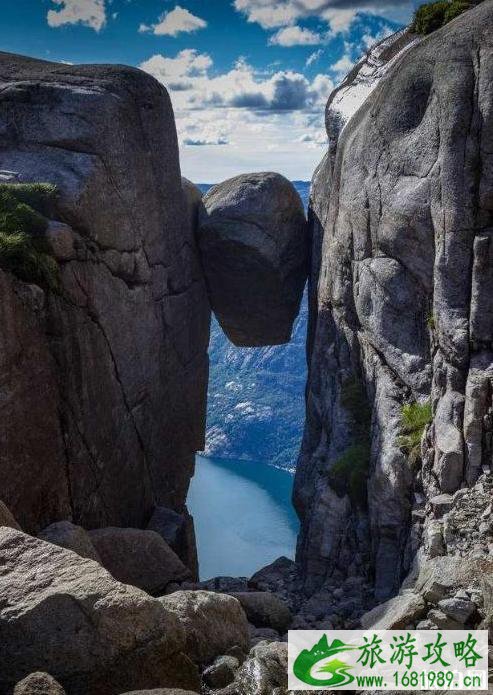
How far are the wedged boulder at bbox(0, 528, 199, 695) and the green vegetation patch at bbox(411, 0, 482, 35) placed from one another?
2092 centimetres

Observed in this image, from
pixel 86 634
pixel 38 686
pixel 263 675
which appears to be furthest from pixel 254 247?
pixel 38 686

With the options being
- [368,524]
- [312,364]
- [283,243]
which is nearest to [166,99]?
[283,243]

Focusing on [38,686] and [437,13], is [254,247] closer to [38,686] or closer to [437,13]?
[437,13]

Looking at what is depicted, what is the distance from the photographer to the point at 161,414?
89.7 ft

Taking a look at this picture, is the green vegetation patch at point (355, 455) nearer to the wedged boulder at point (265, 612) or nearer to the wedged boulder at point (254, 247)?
the wedged boulder at point (265, 612)

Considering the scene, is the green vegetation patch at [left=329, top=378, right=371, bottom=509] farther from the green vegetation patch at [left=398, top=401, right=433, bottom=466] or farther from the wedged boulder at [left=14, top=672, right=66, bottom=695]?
the wedged boulder at [left=14, top=672, right=66, bottom=695]

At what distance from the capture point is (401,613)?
1189 centimetres

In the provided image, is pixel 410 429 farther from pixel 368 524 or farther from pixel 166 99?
pixel 166 99

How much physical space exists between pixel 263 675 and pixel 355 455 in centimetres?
1231

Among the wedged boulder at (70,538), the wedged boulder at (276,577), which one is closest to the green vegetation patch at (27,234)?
the wedged boulder at (70,538)

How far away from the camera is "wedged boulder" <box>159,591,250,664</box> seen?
36.4 ft

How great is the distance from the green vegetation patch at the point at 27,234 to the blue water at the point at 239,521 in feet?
168

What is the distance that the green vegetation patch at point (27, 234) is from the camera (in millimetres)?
17781

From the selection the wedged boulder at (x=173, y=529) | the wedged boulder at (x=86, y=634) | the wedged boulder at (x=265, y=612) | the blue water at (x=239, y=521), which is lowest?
the blue water at (x=239, y=521)
